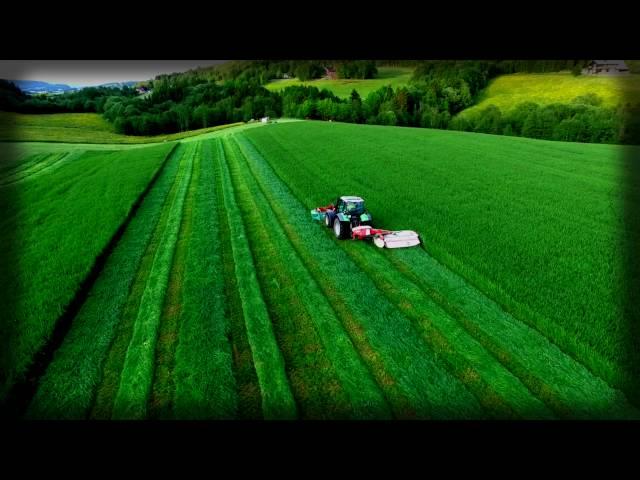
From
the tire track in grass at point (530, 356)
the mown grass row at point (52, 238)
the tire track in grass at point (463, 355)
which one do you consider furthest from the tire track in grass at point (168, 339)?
the tire track in grass at point (530, 356)

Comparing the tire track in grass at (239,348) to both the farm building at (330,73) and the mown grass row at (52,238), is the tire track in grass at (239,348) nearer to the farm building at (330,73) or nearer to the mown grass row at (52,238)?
the mown grass row at (52,238)

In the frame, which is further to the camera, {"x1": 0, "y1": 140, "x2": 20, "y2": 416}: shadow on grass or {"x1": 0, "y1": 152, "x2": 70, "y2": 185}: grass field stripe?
{"x1": 0, "y1": 152, "x2": 70, "y2": 185}: grass field stripe

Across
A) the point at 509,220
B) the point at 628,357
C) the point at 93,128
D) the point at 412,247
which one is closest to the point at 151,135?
the point at 93,128

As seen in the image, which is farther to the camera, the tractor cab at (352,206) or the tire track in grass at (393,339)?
the tractor cab at (352,206)

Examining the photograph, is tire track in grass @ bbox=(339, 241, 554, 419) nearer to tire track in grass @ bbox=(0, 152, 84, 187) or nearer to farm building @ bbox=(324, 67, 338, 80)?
farm building @ bbox=(324, 67, 338, 80)

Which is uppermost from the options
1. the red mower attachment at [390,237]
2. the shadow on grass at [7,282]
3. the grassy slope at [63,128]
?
the grassy slope at [63,128]

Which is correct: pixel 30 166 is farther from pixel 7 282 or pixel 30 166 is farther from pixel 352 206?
pixel 352 206

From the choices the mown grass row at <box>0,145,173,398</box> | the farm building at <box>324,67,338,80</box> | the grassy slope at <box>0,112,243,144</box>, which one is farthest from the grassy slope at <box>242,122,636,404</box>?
the grassy slope at <box>0,112,243,144</box>

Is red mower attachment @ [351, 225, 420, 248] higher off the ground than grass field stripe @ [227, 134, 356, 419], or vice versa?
red mower attachment @ [351, 225, 420, 248]
